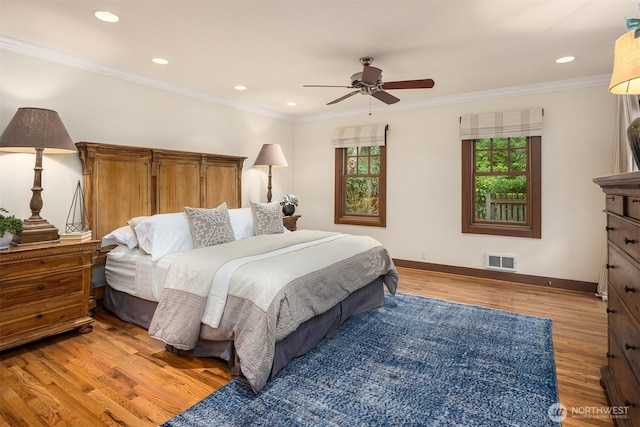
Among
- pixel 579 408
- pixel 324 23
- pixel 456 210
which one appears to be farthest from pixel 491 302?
pixel 324 23

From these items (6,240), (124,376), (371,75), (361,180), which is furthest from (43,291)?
(361,180)

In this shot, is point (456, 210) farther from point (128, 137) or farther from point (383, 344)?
point (128, 137)

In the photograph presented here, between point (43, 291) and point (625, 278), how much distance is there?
380 centimetres

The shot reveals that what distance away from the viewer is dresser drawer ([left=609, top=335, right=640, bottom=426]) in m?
1.47

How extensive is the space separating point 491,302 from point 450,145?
2274mm

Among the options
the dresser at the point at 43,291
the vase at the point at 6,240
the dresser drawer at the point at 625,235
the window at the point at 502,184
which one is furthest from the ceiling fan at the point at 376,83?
the vase at the point at 6,240

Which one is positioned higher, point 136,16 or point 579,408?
point 136,16

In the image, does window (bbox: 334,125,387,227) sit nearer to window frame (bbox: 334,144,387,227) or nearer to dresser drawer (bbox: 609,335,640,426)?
window frame (bbox: 334,144,387,227)

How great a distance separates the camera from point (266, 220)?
12.9 feet

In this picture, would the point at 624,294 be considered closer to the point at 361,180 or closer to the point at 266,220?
the point at 266,220

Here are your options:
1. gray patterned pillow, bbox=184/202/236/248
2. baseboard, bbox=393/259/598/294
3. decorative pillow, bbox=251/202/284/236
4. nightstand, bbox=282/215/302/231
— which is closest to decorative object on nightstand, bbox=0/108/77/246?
gray patterned pillow, bbox=184/202/236/248

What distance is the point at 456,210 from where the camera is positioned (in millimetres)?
4855

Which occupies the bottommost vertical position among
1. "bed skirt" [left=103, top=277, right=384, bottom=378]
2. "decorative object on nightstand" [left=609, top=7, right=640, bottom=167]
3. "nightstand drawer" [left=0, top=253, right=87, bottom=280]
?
"bed skirt" [left=103, top=277, right=384, bottom=378]

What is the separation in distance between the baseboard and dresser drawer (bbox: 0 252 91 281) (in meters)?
4.14
